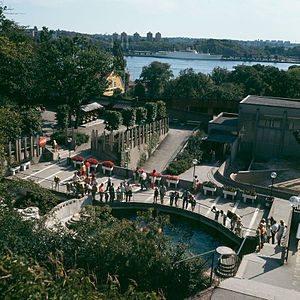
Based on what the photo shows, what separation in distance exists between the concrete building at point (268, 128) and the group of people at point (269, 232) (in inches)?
722

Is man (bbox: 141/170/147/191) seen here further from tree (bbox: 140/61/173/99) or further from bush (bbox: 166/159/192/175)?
tree (bbox: 140/61/173/99)

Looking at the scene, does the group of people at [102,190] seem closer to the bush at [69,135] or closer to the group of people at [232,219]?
the group of people at [232,219]

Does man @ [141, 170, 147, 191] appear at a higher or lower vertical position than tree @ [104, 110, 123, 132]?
lower

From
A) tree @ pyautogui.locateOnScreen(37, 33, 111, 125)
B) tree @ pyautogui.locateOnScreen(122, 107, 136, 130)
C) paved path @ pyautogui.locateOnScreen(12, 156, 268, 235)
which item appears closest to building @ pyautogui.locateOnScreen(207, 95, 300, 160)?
tree @ pyautogui.locateOnScreen(122, 107, 136, 130)

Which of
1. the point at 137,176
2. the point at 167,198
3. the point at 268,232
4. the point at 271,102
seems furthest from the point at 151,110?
the point at 268,232

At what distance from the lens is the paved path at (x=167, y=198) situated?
2298 centimetres

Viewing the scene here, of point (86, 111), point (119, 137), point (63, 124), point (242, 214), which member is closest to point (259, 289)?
point (242, 214)

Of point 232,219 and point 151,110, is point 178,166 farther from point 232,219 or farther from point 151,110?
point 232,219

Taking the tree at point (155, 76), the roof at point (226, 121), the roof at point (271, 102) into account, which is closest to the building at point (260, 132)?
the roof at point (271, 102)

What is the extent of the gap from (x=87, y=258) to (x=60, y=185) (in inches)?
528

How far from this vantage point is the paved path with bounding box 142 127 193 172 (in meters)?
33.9

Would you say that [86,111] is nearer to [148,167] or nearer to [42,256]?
[148,167]

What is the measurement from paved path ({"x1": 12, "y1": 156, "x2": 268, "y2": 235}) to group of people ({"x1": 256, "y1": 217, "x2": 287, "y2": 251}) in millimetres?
1242

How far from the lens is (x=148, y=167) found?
3375 centimetres
